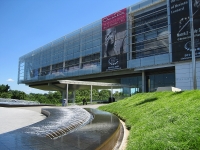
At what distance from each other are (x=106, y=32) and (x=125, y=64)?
8259mm

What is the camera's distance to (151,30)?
31.4 metres

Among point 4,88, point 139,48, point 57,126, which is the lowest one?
point 57,126

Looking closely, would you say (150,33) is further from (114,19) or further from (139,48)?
(114,19)

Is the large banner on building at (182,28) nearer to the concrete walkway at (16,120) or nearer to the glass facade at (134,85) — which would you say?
the glass facade at (134,85)

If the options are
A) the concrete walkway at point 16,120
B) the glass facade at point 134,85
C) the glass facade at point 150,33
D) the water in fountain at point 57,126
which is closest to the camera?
the water in fountain at point 57,126

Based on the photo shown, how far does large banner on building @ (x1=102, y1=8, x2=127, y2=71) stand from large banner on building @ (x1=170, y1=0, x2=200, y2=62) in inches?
354

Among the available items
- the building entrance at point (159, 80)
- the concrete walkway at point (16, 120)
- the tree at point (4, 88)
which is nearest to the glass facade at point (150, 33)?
the building entrance at point (159, 80)

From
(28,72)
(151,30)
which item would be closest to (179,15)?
(151,30)

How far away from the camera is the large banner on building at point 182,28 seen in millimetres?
25531

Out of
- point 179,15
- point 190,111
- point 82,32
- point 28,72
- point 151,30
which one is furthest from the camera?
point 28,72

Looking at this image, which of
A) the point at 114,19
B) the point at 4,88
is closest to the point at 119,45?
the point at 114,19

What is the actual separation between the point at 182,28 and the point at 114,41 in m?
12.9

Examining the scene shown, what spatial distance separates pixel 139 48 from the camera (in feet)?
109

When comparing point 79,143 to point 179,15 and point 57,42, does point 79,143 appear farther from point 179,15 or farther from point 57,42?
point 57,42
